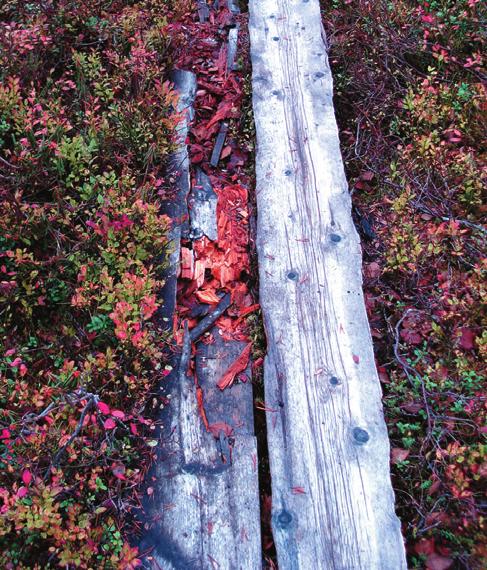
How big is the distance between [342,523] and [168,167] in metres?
3.03

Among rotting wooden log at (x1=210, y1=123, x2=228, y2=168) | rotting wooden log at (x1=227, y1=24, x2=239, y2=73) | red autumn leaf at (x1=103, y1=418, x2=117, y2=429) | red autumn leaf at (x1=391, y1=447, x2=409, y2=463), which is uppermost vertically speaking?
rotting wooden log at (x1=227, y1=24, x2=239, y2=73)

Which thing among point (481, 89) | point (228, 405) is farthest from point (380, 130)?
point (228, 405)

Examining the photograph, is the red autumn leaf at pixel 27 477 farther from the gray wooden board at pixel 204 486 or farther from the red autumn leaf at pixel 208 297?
the red autumn leaf at pixel 208 297

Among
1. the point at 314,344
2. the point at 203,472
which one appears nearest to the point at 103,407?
the point at 203,472

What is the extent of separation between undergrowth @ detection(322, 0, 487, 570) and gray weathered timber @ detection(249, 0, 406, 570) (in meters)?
0.32

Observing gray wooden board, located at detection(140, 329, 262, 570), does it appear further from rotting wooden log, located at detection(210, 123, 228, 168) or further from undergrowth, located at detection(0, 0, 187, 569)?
rotting wooden log, located at detection(210, 123, 228, 168)

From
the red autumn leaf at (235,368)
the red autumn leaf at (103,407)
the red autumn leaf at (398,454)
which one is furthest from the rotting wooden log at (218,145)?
the red autumn leaf at (398,454)

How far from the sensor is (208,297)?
3.88 m

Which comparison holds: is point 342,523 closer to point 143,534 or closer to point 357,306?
point 143,534

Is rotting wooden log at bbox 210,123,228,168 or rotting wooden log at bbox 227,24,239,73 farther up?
rotting wooden log at bbox 227,24,239,73

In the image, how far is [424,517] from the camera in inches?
118

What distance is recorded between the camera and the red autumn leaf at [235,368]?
349 cm

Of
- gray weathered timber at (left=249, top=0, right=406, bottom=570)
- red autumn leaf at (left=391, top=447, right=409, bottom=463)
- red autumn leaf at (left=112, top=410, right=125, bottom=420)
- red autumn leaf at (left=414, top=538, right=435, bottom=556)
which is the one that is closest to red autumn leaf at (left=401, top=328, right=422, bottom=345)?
gray weathered timber at (left=249, top=0, right=406, bottom=570)

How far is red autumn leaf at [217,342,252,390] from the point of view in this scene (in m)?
3.49
